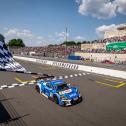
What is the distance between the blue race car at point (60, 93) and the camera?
37.3 ft

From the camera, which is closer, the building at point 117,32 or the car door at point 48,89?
the car door at point 48,89

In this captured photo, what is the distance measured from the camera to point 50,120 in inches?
357

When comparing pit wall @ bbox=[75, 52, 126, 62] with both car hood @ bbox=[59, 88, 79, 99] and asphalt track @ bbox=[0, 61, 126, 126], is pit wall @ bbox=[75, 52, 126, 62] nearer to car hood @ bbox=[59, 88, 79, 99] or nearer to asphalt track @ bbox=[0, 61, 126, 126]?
asphalt track @ bbox=[0, 61, 126, 126]

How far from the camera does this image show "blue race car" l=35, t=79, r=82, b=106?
1136 cm

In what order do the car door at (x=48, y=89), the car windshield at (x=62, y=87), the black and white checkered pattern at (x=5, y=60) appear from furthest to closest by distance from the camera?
the car door at (x=48, y=89), the car windshield at (x=62, y=87), the black and white checkered pattern at (x=5, y=60)

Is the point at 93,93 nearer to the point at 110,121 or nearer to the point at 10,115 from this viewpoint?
the point at 110,121

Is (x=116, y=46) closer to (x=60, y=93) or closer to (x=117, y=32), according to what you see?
(x=117, y=32)

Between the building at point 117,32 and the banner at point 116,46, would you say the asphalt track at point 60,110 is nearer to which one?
the banner at point 116,46

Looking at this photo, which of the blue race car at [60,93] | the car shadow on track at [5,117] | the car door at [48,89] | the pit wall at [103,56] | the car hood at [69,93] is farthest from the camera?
the pit wall at [103,56]

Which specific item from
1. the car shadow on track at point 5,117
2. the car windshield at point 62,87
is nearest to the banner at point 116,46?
the car windshield at point 62,87

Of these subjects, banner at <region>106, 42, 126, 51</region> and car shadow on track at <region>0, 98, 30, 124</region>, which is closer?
car shadow on track at <region>0, 98, 30, 124</region>

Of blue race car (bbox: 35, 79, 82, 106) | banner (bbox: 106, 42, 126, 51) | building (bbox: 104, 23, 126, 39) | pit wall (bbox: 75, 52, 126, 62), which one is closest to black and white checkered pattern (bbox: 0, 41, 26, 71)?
blue race car (bbox: 35, 79, 82, 106)

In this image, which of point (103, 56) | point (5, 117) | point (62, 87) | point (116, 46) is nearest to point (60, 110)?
point (62, 87)

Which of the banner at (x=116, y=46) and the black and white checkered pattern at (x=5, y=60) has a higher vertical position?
the banner at (x=116, y=46)
